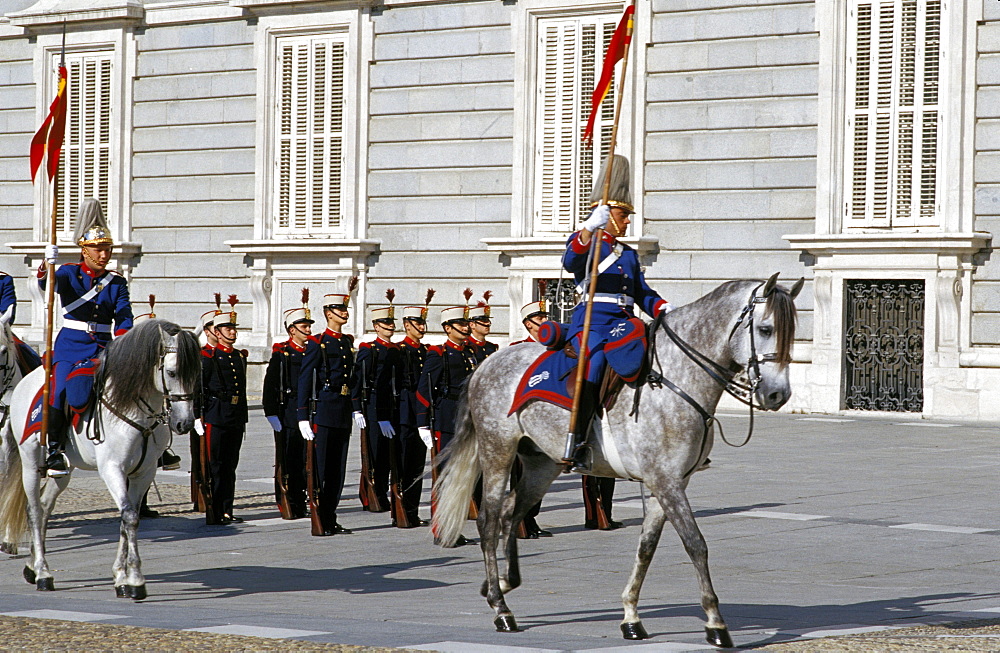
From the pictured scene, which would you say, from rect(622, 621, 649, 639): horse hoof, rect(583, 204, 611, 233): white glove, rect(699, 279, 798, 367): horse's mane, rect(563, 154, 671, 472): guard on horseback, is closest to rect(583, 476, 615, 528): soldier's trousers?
rect(563, 154, 671, 472): guard on horseback

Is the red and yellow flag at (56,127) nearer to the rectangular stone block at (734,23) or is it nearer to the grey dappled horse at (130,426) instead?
the grey dappled horse at (130,426)

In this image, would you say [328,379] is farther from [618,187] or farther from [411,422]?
[618,187]

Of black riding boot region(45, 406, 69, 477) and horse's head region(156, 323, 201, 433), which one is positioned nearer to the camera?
horse's head region(156, 323, 201, 433)

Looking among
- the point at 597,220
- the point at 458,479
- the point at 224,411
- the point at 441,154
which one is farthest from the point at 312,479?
the point at 441,154

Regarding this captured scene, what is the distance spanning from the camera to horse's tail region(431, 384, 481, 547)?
9031 mm

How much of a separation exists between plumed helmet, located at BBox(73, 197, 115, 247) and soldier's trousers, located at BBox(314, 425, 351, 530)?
2790 mm

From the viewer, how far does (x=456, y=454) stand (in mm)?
9109

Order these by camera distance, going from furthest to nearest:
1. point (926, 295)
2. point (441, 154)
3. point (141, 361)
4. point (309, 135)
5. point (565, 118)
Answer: point (309, 135)
point (441, 154)
point (565, 118)
point (926, 295)
point (141, 361)

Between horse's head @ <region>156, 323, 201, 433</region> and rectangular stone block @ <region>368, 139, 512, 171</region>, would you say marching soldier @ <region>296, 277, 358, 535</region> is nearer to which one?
horse's head @ <region>156, 323, 201, 433</region>

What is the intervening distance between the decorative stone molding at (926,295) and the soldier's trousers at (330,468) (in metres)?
10.2

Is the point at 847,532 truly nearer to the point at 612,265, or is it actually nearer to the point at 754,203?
the point at 612,265

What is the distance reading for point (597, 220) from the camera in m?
8.19

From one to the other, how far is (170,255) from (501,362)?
18.8 meters

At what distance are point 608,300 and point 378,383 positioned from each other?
15.2ft
